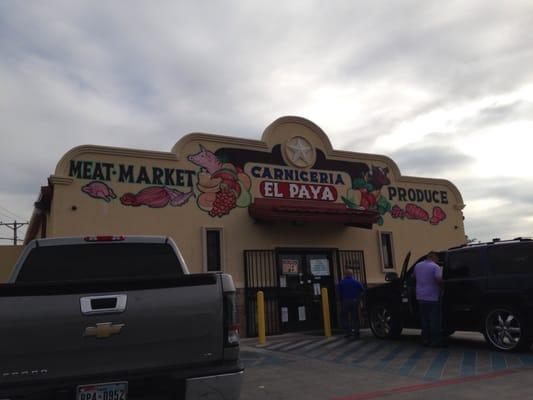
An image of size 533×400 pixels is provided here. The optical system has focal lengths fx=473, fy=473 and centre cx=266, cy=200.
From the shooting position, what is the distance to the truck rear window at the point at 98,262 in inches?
184

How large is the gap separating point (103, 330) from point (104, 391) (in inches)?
16.2

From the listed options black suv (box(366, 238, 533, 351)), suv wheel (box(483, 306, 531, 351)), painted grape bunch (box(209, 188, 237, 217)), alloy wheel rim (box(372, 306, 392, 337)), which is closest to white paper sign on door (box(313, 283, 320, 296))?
alloy wheel rim (box(372, 306, 392, 337))

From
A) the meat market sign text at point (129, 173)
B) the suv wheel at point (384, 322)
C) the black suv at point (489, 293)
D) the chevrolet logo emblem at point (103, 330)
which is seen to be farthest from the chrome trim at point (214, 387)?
the meat market sign text at point (129, 173)

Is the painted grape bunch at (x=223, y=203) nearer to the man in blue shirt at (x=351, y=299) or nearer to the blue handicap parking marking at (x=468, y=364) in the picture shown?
the man in blue shirt at (x=351, y=299)

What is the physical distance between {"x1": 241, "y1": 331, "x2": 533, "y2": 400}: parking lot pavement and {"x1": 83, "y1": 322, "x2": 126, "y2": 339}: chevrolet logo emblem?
9.53ft

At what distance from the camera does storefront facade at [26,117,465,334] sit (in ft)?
39.0

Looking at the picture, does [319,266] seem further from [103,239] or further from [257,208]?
[103,239]

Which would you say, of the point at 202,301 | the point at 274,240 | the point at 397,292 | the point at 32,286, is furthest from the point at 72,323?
the point at 274,240

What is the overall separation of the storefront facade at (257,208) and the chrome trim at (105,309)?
8.54 metres

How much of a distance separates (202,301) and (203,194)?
9.57 meters

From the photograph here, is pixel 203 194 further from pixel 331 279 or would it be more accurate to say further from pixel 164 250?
pixel 164 250

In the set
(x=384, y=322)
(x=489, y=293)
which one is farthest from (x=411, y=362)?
(x=384, y=322)

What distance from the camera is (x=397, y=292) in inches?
412

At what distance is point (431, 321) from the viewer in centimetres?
921
